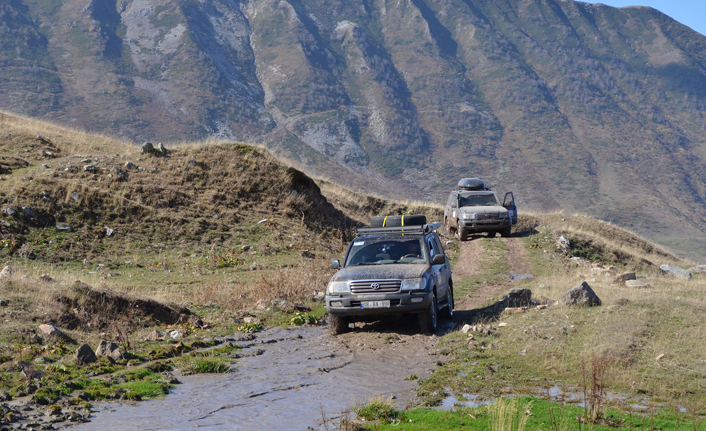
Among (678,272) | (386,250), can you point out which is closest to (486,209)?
(678,272)

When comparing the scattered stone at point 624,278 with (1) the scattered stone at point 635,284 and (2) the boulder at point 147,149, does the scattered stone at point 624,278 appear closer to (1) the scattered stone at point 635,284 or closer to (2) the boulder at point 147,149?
(1) the scattered stone at point 635,284

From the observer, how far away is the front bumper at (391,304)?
11758 millimetres

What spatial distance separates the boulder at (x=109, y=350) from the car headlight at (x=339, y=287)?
156 inches

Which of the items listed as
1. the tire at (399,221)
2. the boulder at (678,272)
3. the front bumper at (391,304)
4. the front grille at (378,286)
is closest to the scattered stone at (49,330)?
the front bumper at (391,304)

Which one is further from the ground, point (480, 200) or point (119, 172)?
point (119, 172)

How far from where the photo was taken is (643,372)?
8883 mm

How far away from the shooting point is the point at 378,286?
11836 mm

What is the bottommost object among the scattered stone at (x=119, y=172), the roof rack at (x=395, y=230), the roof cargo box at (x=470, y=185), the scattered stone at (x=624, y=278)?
the scattered stone at (x=624, y=278)

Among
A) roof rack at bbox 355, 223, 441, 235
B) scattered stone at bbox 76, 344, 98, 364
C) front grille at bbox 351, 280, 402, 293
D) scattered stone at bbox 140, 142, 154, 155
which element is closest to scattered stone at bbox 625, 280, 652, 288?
roof rack at bbox 355, 223, 441, 235

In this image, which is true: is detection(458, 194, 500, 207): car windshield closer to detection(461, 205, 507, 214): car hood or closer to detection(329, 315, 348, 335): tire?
detection(461, 205, 507, 214): car hood

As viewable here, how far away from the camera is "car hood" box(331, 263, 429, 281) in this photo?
1194cm

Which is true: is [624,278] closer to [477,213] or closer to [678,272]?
[678,272]

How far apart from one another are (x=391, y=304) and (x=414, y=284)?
1.88 ft

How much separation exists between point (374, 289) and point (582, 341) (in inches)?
148
